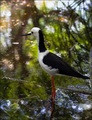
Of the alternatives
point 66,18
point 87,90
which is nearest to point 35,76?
point 87,90

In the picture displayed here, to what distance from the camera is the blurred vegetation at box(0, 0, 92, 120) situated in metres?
7.34

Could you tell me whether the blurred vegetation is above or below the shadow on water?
below

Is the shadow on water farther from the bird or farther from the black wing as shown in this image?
the black wing

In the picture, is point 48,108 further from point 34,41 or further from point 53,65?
point 34,41

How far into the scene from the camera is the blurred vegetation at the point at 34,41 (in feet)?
24.1

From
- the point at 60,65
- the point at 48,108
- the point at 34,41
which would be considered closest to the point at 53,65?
the point at 60,65

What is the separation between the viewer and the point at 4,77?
7.63 metres

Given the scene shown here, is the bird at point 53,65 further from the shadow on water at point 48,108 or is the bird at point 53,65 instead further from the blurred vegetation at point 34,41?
the blurred vegetation at point 34,41

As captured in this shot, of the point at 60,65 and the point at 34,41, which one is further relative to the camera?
the point at 34,41

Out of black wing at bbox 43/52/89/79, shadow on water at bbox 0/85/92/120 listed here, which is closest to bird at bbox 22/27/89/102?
black wing at bbox 43/52/89/79

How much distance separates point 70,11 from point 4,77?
5015 mm

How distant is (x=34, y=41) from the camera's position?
→ 9.73m

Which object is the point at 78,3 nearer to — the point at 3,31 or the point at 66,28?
the point at 66,28

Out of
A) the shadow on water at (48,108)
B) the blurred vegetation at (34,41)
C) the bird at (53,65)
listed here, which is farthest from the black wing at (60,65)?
Answer: the blurred vegetation at (34,41)
